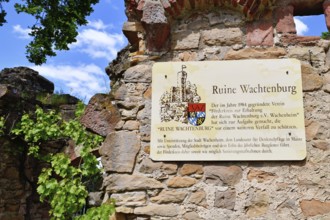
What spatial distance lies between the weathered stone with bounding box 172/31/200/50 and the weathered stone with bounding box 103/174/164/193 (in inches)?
41.4

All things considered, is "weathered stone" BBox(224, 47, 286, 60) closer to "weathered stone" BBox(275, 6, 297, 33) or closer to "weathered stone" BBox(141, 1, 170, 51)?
"weathered stone" BBox(275, 6, 297, 33)

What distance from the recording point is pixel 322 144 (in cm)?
256

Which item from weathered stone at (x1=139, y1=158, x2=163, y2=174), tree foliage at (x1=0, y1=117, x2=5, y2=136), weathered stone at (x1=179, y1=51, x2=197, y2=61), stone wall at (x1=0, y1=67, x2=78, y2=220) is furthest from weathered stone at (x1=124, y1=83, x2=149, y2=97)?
stone wall at (x1=0, y1=67, x2=78, y2=220)

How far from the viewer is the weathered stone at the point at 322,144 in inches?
100

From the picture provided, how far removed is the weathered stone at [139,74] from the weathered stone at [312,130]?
122 cm

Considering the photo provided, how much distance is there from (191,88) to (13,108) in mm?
4380

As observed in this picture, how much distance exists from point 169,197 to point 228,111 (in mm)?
748

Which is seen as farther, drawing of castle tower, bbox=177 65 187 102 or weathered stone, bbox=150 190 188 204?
drawing of castle tower, bbox=177 65 187 102

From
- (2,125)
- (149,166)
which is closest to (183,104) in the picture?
(149,166)

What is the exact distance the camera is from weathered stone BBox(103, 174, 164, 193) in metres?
2.61

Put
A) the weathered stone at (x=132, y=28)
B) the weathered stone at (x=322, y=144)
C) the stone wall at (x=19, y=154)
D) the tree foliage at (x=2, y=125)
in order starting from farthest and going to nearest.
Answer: the stone wall at (x=19, y=154)
the tree foliage at (x=2, y=125)
the weathered stone at (x=132, y=28)
the weathered stone at (x=322, y=144)

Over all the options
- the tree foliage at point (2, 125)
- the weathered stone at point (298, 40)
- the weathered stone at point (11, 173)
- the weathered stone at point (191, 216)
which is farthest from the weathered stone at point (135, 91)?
the weathered stone at point (11, 173)

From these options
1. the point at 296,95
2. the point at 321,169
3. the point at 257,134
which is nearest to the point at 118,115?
the point at 257,134

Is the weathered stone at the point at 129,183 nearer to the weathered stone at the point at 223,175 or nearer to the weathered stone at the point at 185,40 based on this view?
the weathered stone at the point at 223,175
